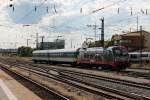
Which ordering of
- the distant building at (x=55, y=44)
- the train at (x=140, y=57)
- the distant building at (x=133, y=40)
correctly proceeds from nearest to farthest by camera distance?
the train at (x=140, y=57), the distant building at (x=133, y=40), the distant building at (x=55, y=44)

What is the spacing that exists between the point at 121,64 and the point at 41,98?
28900 millimetres

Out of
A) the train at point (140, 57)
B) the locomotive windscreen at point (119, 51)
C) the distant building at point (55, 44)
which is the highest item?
the distant building at point (55, 44)

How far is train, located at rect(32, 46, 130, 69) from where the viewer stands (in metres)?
47.9

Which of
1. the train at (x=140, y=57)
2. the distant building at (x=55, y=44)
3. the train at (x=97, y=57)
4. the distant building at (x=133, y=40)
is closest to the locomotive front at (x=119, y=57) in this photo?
the train at (x=97, y=57)

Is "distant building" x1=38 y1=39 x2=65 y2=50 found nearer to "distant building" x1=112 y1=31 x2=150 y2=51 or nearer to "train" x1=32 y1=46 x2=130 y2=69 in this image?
"distant building" x1=112 y1=31 x2=150 y2=51

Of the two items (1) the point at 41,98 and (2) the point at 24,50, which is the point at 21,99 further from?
(2) the point at 24,50

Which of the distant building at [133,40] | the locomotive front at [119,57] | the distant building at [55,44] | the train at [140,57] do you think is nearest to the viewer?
the locomotive front at [119,57]

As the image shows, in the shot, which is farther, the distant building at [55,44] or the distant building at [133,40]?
the distant building at [55,44]

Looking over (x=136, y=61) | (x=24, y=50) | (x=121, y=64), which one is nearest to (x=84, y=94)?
(x=121, y=64)

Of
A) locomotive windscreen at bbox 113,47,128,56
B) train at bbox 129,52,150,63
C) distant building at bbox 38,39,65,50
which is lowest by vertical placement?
train at bbox 129,52,150,63

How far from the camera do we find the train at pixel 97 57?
47938 mm

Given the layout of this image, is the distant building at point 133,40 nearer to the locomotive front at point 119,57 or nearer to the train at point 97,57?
the train at point 97,57

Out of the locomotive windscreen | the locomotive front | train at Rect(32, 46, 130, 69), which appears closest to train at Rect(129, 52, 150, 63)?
train at Rect(32, 46, 130, 69)

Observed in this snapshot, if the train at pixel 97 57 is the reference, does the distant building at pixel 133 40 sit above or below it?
above
